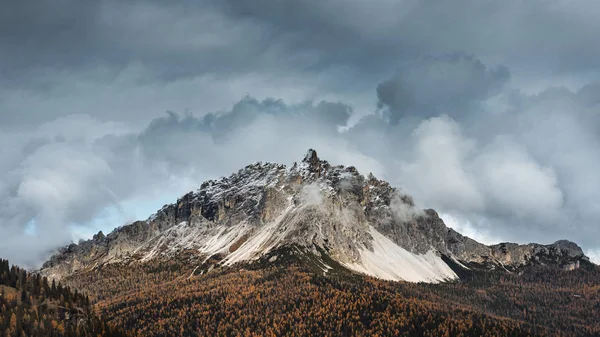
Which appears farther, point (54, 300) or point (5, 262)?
point (5, 262)

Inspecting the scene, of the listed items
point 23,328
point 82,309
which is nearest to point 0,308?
point 23,328

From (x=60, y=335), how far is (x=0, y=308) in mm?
16270

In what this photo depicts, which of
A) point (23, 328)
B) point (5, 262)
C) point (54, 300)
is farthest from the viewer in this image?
point (5, 262)

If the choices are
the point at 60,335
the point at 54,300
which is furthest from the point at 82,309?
the point at 60,335

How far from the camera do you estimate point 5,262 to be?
155250 mm

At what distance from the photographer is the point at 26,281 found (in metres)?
148

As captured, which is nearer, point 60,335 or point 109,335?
point 60,335

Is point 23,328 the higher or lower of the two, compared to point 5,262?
lower

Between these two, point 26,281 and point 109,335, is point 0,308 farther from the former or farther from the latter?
point 109,335

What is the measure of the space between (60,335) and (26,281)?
2566cm

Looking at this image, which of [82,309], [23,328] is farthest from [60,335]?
[82,309]

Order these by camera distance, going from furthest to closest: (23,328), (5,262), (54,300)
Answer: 1. (5,262)
2. (54,300)
3. (23,328)

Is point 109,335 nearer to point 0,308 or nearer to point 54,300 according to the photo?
point 54,300

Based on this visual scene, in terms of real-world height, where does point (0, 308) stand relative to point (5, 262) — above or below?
below
